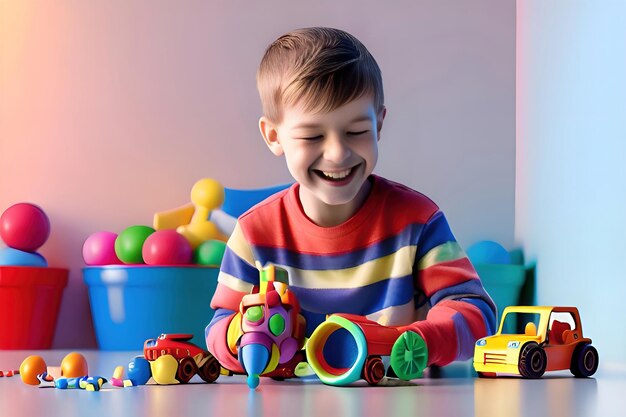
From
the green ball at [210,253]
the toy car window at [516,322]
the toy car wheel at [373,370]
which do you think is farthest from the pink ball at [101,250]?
the toy car wheel at [373,370]

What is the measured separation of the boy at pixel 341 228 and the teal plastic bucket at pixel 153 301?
4.89 ft

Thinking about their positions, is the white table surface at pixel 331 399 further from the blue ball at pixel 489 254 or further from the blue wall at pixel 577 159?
the blue ball at pixel 489 254

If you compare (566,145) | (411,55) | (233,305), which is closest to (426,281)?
(233,305)

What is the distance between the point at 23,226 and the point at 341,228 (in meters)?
1.98

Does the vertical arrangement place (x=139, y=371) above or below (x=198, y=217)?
below

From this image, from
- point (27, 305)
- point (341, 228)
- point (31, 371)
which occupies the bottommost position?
point (31, 371)

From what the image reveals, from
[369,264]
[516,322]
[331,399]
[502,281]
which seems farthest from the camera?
[516,322]

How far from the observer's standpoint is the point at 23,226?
10.3ft

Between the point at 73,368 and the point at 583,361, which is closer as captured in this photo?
the point at 73,368

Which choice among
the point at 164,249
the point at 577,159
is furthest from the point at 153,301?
the point at 577,159

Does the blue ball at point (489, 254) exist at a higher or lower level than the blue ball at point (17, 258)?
higher

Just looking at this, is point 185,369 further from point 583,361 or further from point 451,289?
point 583,361

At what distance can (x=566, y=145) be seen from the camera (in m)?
2.58

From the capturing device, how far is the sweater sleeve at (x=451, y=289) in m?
1.38
